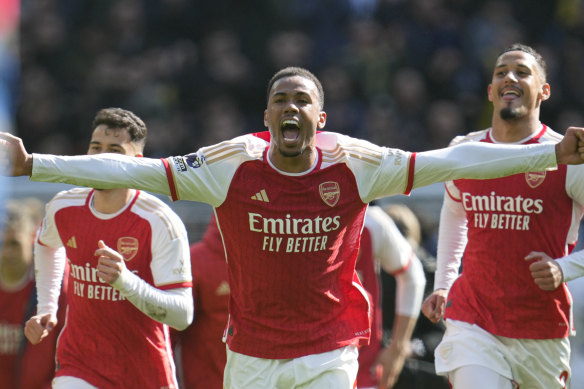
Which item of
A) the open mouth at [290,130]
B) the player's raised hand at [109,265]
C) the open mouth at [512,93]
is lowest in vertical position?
the player's raised hand at [109,265]

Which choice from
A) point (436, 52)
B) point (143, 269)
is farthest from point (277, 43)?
point (143, 269)

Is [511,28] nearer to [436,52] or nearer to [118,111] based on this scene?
[436,52]

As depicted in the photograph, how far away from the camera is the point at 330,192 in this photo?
5828 millimetres

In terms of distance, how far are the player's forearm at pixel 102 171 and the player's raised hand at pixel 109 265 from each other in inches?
23.5

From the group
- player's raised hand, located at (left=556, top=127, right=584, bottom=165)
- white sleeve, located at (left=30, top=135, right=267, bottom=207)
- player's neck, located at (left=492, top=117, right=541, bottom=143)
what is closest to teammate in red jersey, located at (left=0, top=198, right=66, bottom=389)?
white sleeve, located at (left=30, top=135, right=267, bottom=207)

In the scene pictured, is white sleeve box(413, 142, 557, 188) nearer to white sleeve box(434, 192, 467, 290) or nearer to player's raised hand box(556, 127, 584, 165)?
player's raised hand box(556, 127, 584, 165)

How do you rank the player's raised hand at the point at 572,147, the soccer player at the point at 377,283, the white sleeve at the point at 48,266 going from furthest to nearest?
the soccer player at the point at 377,283
the white sleeve at the point at 48,266
the player's raised hand at the point at 572,147

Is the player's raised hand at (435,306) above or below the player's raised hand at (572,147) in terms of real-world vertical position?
below

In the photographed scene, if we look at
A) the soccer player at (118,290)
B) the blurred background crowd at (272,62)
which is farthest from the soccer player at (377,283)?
the blurred background crowd at (272,62)

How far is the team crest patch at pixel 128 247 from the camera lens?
21.7 ft

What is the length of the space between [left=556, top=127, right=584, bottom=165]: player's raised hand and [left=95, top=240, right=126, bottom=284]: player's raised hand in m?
2.43

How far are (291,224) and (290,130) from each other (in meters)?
0.51

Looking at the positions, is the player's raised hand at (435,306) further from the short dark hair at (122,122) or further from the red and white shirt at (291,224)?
the short dark hair at (122,122)

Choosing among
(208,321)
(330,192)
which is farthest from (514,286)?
(208,321)
